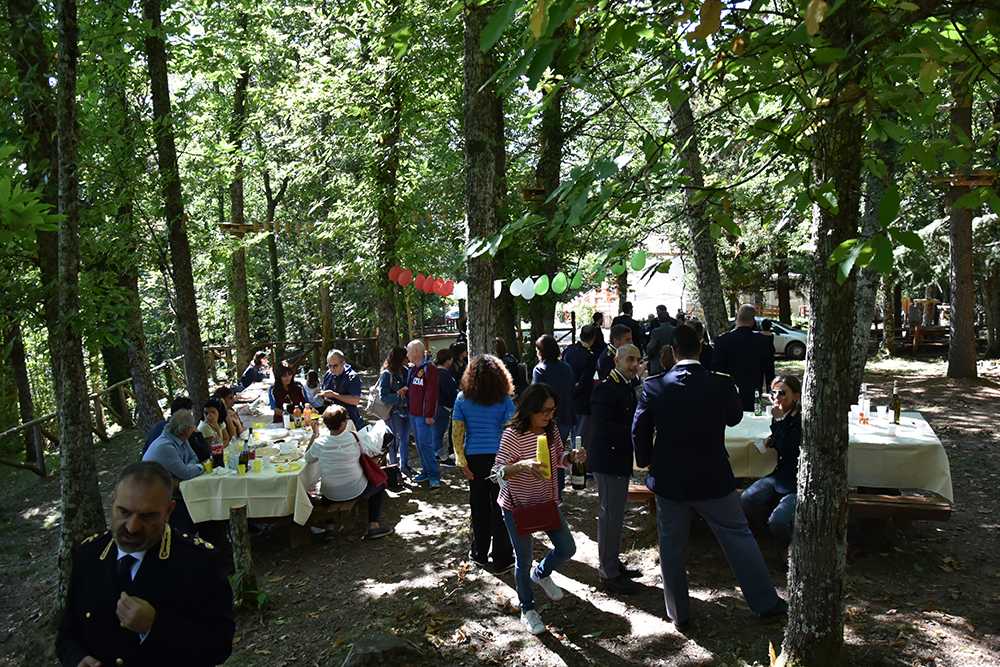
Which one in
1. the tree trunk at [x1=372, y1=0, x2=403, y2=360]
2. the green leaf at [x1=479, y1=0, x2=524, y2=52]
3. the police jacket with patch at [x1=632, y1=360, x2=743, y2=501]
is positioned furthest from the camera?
the tree trunk at [x1=372, y1=0, x2=403, y2=360]

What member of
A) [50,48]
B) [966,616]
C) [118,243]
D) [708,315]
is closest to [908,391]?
[708,315]

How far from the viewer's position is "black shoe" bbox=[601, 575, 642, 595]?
5672 mm

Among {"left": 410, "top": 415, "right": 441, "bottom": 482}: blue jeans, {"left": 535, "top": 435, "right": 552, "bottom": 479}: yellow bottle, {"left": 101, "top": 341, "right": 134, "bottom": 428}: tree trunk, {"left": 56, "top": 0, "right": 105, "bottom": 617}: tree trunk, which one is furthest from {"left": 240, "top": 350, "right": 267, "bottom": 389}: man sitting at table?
{"left": 535, "top": 435, "right": 552, "bottom": 479}: yellow bottle

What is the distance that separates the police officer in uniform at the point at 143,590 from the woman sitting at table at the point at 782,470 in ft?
14.0

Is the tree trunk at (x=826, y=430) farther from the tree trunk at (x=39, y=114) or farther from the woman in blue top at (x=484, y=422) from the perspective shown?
the tree trunk at (x=39, y=114)

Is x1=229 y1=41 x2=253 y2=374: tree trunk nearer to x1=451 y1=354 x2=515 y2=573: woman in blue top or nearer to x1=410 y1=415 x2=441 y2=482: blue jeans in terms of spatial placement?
x1=410 y1=415 x2=441 y2=482: blue jeans

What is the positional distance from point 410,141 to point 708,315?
22.5 ft

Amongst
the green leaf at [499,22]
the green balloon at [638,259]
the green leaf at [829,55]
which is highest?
the green leaf at [829,55]

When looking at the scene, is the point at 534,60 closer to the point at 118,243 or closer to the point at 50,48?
the point at 50,48

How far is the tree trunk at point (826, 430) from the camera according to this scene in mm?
3734

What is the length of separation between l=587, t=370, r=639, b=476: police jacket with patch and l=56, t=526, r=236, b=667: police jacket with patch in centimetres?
332

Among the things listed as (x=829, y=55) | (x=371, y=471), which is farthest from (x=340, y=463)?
(x=829, y=55)

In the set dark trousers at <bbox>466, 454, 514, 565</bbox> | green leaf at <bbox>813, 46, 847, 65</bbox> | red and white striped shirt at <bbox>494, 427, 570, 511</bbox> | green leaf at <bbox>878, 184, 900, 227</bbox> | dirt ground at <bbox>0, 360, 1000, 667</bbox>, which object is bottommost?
dirt ground at <bbox>0, 360, 1000, 667</bbox>

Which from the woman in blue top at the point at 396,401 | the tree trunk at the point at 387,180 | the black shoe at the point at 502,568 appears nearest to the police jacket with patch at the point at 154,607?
the black shoe at the point at 502,568
